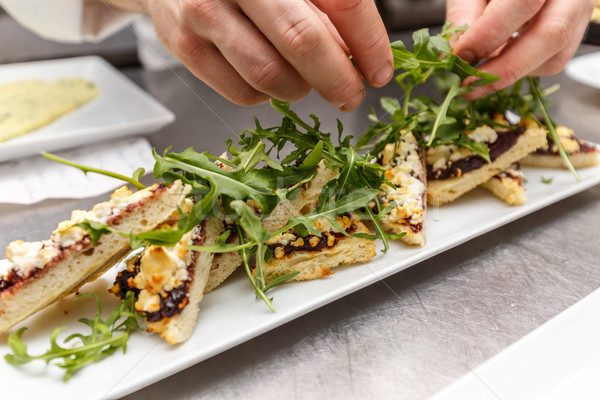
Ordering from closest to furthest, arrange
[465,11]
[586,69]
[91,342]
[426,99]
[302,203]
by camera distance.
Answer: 1. [91,342]
2. [302,203]
3. [426,99]
4. [465,11]
5. [586,69]

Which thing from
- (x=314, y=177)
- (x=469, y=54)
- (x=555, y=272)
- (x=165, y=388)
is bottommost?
(x=555, y=272)

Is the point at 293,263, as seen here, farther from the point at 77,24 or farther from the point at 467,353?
the point at 77,24

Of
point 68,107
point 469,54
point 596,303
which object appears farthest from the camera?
point 68,107

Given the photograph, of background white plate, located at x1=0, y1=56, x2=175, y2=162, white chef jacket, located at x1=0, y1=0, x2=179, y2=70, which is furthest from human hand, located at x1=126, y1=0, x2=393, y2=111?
white chef jacket, located at x1=0, y1=0, x2=179, y2=70

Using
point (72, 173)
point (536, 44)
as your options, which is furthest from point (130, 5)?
point (536, 44)

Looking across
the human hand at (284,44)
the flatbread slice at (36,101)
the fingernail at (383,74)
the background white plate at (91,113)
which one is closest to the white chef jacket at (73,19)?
the background white plate at (91,113)

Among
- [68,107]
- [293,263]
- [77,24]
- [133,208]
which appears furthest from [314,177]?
[77,24]

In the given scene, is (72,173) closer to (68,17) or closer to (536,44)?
(68,17)
